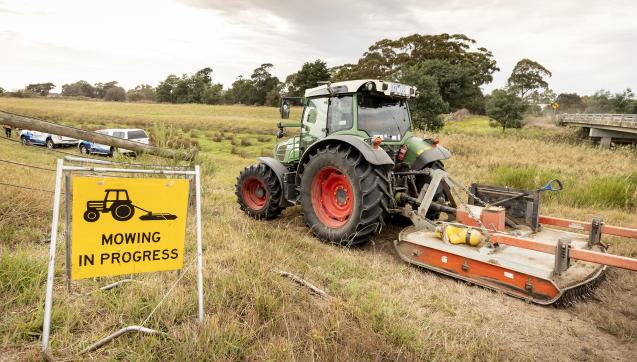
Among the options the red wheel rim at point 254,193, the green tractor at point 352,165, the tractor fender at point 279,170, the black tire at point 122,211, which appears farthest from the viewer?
the red wheel rim at point 254,193

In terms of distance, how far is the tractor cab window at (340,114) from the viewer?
5926 mm

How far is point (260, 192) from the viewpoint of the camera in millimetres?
7051

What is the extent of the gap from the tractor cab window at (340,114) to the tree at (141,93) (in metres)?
75.6

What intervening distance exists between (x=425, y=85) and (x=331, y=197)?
24917mm

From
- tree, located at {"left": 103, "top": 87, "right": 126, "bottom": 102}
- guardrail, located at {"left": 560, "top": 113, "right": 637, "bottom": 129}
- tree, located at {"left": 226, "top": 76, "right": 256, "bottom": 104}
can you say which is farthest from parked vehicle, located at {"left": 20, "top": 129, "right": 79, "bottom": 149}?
tree, located at {"left": 103, "top": 87, "right": 126, "bottom": 102}

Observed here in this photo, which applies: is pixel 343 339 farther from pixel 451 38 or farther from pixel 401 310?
pixel 451 38

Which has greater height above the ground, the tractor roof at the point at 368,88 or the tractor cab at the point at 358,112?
the tractor roof at the point at 368,88

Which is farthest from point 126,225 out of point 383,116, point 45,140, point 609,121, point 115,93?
point 115,93

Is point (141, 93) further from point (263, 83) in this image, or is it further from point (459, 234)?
point (459, 234)

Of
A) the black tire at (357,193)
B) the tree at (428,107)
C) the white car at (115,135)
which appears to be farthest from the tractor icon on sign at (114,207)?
the tree at (428,107)

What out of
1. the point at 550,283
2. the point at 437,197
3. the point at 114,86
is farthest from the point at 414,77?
the point at 114,86

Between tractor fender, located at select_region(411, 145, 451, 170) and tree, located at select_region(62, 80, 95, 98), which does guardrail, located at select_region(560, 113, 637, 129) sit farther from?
tree, located at select_region(62, 80, 95, 98)

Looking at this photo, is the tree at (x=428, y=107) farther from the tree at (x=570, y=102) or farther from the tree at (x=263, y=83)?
the tree at (x=570, y=102)

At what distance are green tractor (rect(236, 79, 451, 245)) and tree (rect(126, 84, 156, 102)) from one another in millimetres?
75079
